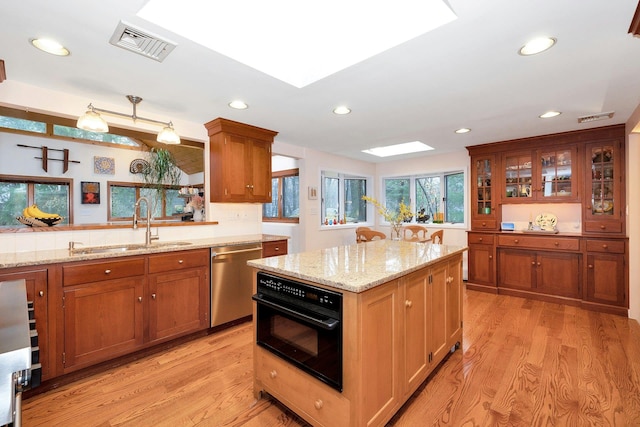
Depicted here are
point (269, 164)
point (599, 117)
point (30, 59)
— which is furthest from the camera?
point (269, 164)

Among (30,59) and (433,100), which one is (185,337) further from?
(433,100)

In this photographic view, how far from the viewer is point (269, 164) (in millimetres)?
3775

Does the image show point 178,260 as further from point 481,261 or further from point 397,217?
point 481,261

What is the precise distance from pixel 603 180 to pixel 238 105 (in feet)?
14.3

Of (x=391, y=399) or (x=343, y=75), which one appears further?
(x=343, y=75)

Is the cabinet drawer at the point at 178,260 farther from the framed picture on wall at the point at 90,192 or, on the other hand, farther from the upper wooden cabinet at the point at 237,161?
the framed picture on wall at the point at 90,192

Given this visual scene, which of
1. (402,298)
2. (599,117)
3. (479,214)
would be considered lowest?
(402,298)

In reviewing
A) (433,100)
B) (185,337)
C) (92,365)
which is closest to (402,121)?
(433,100)

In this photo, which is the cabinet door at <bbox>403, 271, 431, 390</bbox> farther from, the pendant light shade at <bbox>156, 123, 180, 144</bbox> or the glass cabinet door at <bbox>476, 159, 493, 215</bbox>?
the glass cabinet door at <bbox>476, 159, 493, 215</bbox>

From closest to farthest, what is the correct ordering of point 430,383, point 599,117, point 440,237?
1. point 430,383
2. point 599,117
3. point 440,237

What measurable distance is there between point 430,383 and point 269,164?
287cm

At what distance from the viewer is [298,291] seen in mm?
1635

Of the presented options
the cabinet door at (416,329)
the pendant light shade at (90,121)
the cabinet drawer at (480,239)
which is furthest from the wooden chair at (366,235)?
the pendant light shade at (90,121)

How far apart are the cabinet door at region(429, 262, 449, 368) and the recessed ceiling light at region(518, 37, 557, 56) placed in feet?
4.90
